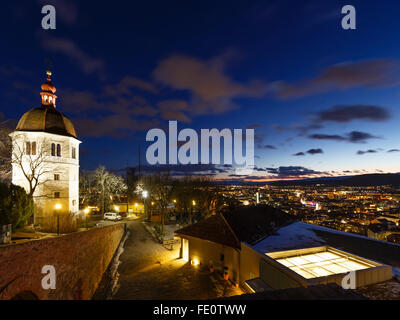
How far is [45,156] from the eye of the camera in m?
22.5

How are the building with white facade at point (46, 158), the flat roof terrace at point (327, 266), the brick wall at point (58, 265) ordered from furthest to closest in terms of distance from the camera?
the building with white facade at point (46, 158)
the brick wall at point (58, 265)
the flat roof terrace at point (327, 266)

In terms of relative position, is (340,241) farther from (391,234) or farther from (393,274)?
(391,234)

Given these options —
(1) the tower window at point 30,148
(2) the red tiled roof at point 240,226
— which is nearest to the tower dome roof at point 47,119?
(1) the tower window at point 30,148

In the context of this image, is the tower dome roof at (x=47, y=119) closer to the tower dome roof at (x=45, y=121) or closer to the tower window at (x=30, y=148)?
the tower dome roof at (x=45, y=121)

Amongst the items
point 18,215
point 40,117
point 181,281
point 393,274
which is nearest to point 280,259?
point 393,274

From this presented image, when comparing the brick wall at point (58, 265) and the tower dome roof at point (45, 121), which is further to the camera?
the tower dome roof at point (45, 121)

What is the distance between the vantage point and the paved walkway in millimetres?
12242

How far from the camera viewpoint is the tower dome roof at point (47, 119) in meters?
22.8

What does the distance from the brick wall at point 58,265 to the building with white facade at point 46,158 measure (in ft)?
38.7

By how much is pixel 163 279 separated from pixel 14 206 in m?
12.0

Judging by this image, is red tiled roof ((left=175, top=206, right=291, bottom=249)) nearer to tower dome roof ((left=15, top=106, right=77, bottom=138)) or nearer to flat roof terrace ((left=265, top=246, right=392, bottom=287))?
flat roof terrace ((left=265, top=246, right=392, bottom=287))

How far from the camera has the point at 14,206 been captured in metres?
14.3

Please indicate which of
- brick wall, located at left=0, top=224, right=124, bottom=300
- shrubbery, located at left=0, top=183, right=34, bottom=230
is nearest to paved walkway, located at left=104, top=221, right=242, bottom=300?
brick wall, located at left=0, top=224, right=124, bottom=300

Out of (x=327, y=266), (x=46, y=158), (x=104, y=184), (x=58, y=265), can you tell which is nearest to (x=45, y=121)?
(x=46, y=158)
